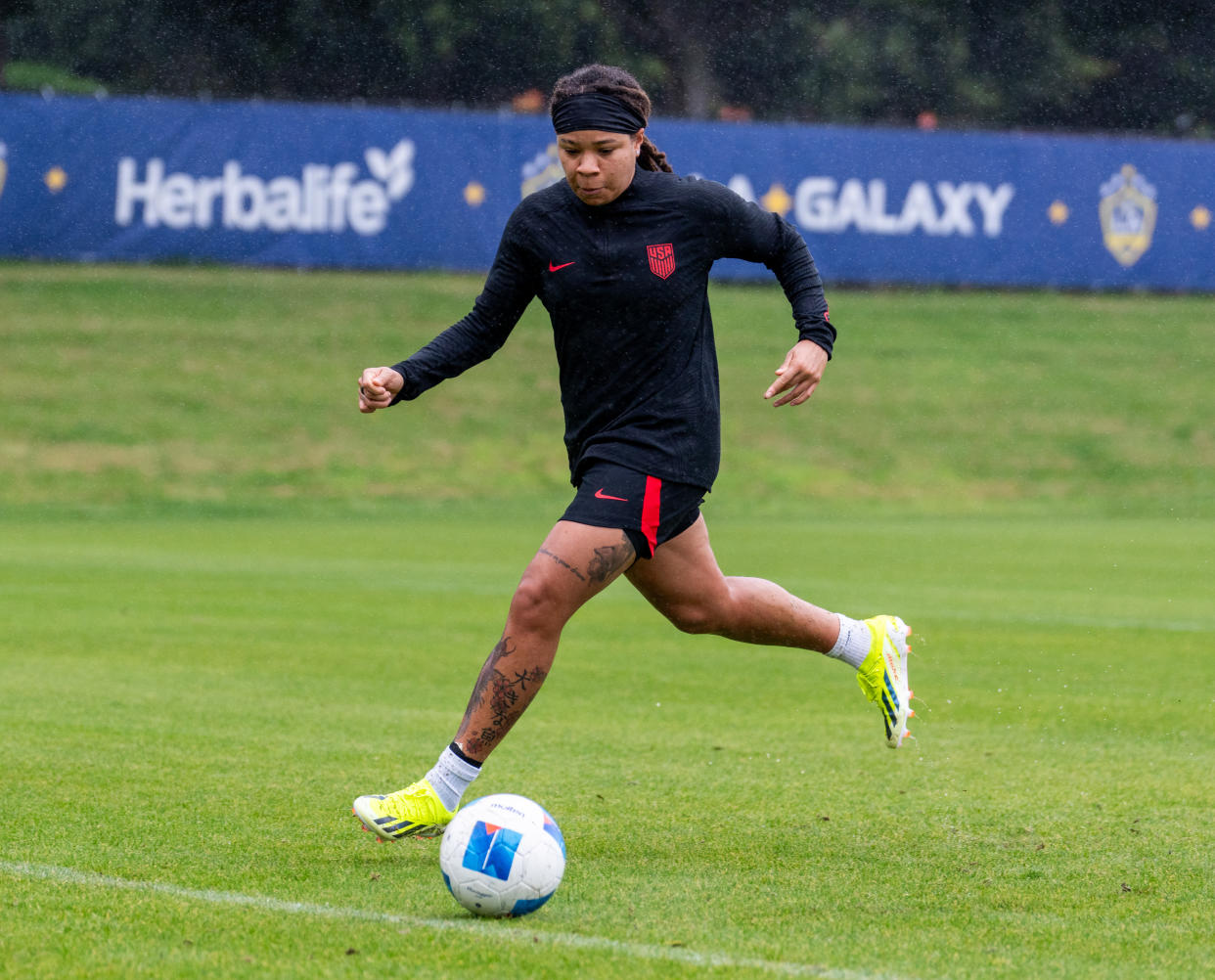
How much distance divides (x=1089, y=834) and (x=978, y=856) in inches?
20.7

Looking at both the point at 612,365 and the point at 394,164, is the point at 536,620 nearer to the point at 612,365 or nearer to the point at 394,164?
the point at 612,365

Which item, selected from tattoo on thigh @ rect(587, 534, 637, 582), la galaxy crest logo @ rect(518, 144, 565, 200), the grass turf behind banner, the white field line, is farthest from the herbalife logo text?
the white field line

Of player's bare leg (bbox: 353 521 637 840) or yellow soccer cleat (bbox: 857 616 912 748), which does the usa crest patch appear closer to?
player's bare leg (bbox: 353 521 637 840)

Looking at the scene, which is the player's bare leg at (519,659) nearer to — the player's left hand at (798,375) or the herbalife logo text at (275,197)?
the player's left hand at (798,375)

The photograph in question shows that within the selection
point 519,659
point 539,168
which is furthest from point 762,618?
point 539,168

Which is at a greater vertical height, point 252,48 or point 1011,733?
point 252,48

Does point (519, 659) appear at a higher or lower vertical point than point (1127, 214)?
lower

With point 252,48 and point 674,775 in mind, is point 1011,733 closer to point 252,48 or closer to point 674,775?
point 674,775

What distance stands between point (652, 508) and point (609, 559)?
22cm

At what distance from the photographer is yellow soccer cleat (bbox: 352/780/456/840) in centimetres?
504

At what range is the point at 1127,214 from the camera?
2950cm

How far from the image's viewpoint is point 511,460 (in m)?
22.9

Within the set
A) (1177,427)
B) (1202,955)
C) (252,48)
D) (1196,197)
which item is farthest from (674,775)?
(252,48)

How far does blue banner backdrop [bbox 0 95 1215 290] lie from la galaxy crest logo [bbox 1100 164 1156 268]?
0.02m
